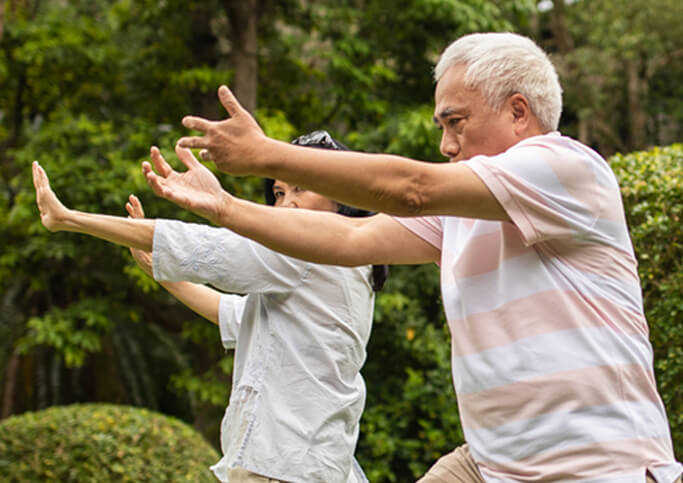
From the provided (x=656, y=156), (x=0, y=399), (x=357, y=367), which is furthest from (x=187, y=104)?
(x=357, y=367)

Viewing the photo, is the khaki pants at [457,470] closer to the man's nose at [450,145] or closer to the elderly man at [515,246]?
the elderly man at [515,246]

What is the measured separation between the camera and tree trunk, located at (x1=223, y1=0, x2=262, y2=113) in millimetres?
7496

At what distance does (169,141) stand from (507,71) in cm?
556

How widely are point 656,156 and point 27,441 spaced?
4188 millimetres

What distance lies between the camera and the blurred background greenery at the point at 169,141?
682 centimetres

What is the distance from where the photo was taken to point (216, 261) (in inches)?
90.1

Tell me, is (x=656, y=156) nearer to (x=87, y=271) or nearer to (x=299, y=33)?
(x=87, y=271)

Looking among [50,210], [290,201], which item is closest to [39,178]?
[50,210]

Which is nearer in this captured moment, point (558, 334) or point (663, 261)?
point (558, 334)

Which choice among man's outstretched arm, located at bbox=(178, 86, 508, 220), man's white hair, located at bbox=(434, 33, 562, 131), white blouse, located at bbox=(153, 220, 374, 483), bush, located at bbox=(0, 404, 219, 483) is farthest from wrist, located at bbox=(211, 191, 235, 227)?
bush, located at bbox=(0, 404, 219, 483)

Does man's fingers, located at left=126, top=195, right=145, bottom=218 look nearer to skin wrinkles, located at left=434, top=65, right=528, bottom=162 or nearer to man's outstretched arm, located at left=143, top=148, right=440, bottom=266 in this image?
man's outstretched arm, located at left=143, top=148, right=440, bottom=266

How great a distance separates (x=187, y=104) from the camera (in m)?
8.68

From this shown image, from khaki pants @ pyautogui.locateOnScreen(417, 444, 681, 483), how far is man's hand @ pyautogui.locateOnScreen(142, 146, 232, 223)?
0.94 m

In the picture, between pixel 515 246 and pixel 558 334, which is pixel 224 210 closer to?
pixel 515 246
